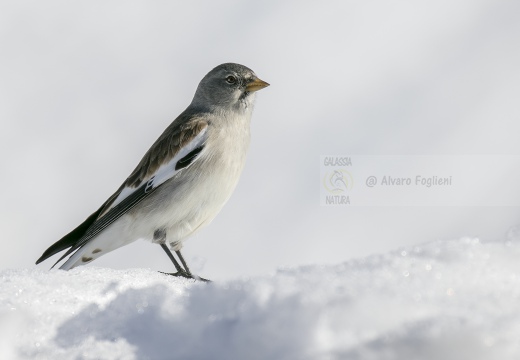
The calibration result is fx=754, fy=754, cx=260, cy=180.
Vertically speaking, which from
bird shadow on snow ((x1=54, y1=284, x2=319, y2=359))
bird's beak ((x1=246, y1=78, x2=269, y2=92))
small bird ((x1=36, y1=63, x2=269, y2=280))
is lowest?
bird shadow on snow ((x1=54, y1=284, x2=319, y2=359))

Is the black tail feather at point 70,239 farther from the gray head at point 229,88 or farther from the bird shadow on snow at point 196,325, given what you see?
the bird shadow on snow at point 196,325

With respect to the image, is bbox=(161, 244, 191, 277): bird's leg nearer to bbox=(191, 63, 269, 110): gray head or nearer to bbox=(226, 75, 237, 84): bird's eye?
bbox=(191, 63, 269, 110): gray head

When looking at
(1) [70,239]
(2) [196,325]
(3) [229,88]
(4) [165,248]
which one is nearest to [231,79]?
(3) [229,88]

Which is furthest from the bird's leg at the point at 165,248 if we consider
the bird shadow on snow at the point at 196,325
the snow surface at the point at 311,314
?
the bird shadow on snow at the point at 196,325

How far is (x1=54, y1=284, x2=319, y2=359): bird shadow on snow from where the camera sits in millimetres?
3053

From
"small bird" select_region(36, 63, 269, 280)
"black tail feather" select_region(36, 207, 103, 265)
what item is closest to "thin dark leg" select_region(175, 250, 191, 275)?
"small bird" select_region(36, 63, 269, 280)

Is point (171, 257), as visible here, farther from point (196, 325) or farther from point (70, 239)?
point (196, 325)

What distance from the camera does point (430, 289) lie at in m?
3.26

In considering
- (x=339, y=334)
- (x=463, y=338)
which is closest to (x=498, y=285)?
(x=463, y=338)

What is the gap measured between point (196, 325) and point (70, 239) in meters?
4.10

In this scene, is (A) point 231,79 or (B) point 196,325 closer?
(B) point 196,325

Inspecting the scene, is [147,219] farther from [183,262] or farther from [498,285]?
[498,285]

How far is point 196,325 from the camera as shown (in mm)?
3250

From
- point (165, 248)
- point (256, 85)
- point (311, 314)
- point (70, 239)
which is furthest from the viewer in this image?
A: point (256, 85)
